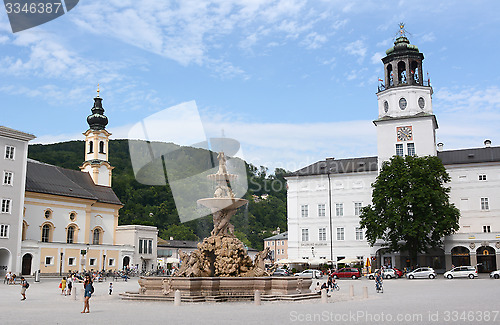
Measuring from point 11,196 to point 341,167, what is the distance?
38.2 meters

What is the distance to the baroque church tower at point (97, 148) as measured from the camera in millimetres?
80062

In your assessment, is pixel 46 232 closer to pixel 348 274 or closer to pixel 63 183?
pixel 63 183

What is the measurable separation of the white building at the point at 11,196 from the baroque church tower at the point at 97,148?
2394 centimetres

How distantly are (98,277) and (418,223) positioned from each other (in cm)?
3062

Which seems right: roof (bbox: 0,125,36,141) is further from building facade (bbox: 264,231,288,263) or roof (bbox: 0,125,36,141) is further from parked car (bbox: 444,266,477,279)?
building facade (bbox: 264,231,288,263)

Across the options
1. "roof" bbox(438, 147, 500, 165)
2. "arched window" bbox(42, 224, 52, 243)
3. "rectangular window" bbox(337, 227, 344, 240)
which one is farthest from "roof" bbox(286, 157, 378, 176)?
"arched window" bbox(42, 224, 52, 243)

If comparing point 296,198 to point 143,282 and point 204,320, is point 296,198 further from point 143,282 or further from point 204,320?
point 204,320

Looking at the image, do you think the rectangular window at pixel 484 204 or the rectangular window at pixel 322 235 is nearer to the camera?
the rectangular window at pixel 484 204

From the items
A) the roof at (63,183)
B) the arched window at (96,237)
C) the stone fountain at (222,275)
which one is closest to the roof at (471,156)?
the stone fountain at (222,275)

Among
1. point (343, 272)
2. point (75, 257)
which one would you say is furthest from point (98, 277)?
point (343, 272)

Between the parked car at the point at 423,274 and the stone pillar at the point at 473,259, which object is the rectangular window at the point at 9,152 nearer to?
the parked car at the point at 423,274

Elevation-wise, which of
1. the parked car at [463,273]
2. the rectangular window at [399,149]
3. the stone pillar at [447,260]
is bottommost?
the parked car at [463,273]

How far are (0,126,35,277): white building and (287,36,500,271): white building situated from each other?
102 feet

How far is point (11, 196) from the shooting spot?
2158 inches
